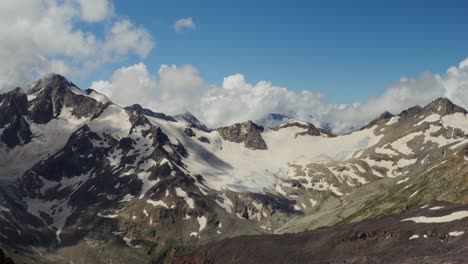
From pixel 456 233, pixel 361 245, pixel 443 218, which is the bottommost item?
pixel 456 233

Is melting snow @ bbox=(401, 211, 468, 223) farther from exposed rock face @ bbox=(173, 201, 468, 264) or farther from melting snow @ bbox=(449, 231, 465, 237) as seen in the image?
melting snow @ bbox=(449, 231, 465, 237)

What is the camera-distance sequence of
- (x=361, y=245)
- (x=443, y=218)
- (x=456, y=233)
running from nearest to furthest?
1. (x=456, y=233)
2. (x=443, y=218)
3. (x=361, y=245)

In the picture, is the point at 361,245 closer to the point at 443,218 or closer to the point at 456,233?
the point at 443,218

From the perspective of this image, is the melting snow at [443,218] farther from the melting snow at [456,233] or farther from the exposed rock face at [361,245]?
the melting snow at [456,233]

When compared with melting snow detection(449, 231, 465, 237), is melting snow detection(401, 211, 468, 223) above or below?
above

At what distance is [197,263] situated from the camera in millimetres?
188375

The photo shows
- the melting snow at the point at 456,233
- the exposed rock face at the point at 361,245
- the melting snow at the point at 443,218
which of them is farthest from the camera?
the melting snow at the point at 443,218

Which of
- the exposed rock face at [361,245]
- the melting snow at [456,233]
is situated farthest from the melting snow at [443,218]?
the melting snow at [456,233]

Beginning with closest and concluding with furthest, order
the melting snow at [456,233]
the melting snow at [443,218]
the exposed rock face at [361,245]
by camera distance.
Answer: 1. the exposed rock face at [361,245]
2. the melting snow at [456,233]
3. the melting snow at [443,218]

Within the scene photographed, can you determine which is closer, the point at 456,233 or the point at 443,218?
the point at 456,233

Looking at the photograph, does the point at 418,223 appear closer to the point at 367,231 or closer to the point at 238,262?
the point at 367,231

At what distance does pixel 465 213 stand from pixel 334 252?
122ft

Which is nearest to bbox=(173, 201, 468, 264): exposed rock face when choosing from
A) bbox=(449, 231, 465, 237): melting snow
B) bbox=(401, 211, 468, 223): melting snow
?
bbox=(449, 231, 465, 237): melting snow

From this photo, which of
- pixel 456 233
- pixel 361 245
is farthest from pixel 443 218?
pixel 361 245
